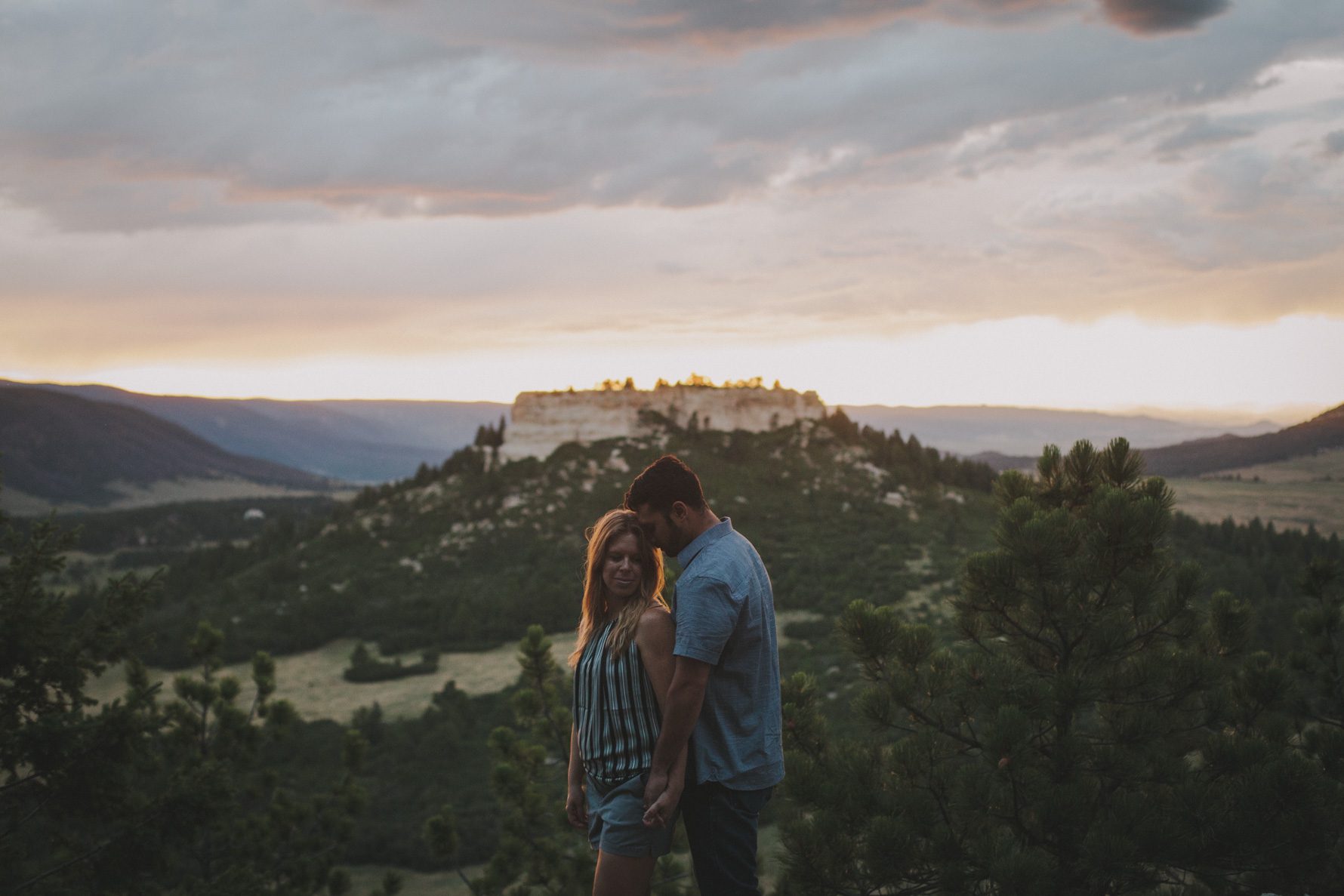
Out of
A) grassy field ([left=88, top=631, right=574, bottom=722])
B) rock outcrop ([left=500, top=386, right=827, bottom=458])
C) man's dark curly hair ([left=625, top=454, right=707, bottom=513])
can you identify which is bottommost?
grassy field ([left=88, top=631, right=574, bottom=722])

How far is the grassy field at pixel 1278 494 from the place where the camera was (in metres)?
29.9

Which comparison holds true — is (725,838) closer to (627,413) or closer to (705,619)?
(705,619)

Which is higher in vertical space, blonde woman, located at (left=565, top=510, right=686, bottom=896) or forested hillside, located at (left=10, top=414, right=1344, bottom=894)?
blonde woman, located at (left=565, top=510, right=686, bottom=896)

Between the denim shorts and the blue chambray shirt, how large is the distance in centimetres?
25

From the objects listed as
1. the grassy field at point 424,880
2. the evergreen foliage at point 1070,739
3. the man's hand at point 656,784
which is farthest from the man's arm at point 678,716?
the grassy field at point 424,880

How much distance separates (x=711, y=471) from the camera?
2221 inches

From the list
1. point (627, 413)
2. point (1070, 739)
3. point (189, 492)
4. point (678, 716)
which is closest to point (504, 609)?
point (627, 413)

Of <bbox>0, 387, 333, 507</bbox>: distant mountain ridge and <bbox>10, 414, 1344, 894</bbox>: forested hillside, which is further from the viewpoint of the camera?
<bbox>0, 387, 333, 507</bbox>: distant mountain ridge

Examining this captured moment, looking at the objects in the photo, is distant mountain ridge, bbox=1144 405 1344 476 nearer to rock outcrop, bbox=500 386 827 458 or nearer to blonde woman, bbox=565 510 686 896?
blonde woman, bbox=565 510 686 896

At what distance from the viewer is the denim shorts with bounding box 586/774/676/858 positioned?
11.6 ft

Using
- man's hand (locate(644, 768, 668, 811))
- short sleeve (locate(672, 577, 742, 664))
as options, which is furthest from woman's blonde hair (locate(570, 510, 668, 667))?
man's hand (locate(644, 768, 668, 811))

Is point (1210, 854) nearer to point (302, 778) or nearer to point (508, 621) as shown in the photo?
point (302, 778)

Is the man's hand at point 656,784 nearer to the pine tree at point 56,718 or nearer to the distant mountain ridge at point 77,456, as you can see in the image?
the pine tree at point 56,718

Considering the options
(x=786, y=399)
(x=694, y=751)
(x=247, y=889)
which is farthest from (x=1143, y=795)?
(x=786, y=399)
